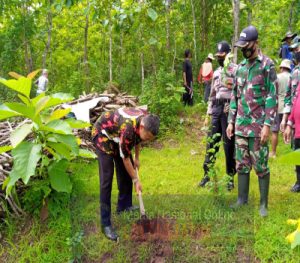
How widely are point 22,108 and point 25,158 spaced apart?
1.47ft

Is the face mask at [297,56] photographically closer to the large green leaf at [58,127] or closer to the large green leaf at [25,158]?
the large green leaf at [58,127]

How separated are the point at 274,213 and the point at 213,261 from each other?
91 centimetres

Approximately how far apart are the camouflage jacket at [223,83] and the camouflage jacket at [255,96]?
0.45m

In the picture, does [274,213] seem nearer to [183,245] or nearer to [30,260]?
[183,245]

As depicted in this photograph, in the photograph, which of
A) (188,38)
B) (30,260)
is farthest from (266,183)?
(188,38)

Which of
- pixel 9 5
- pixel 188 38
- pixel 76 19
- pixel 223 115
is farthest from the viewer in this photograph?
pixel 76 19

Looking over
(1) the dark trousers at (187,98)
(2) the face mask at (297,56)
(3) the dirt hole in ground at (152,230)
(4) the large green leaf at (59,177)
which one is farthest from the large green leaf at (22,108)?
(1) the dark trousers at (187,98)

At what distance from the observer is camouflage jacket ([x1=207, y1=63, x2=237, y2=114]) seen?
4770 mm

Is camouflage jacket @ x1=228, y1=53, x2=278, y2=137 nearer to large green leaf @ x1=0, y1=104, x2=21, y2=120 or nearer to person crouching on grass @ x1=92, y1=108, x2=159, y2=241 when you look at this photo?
person crouching on grass @ x1=92, y1=108, x2=159, y2=241

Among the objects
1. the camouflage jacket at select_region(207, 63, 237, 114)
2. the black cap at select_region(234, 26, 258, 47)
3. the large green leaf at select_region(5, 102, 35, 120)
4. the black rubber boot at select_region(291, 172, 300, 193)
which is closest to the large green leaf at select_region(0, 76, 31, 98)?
the large green leaf at select_region(5, 102, 35, 120)

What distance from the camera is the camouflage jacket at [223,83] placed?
4770 millimetres

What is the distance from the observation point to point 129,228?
13.9 feet

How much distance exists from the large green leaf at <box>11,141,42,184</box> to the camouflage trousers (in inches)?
79.4

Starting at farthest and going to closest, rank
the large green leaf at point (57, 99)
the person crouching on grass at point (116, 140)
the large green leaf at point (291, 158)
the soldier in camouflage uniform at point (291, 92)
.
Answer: the soldier in camouflage uniform at point (291, 92), the large green leaf at point (57, 99), the person crouching on grass at point (116, 140), the large green leaf at point (291, 158)
